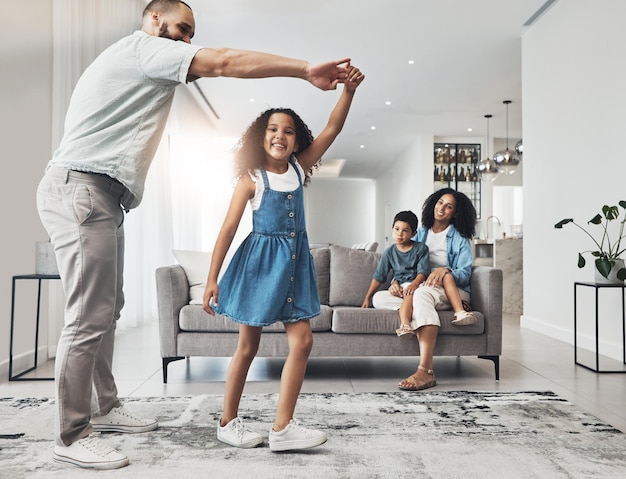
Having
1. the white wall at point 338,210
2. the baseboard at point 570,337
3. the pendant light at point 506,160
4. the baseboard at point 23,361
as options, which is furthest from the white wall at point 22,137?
the white wall at point 338,210

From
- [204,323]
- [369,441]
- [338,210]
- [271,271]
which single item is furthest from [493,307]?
[338,210]

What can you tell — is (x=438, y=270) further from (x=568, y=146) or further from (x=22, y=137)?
(x=22, y=137)

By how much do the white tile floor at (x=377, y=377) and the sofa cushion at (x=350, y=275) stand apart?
0.41 metres

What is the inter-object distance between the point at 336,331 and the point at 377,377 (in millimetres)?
359

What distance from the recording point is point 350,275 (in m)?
3.47

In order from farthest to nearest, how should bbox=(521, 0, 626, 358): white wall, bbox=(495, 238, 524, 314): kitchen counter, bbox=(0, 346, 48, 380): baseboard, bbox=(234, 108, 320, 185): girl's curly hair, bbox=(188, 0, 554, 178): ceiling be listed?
1. bbox=(495, 238, 524, 314): kitchen counter
2. bbox=(188, 0, 554, 178): ceiling
3. bbox=(521, 0, 626, 358): white wall
4. bbox=(0, 346, 48, 380): baseboard
5. bbox=(234, 108, 320, 185): girl's curly hair

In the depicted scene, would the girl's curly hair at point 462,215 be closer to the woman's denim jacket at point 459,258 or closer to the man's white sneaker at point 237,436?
the woman's denim jacket at point 459,258

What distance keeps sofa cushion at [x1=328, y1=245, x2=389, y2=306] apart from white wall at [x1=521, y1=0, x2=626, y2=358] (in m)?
1.75

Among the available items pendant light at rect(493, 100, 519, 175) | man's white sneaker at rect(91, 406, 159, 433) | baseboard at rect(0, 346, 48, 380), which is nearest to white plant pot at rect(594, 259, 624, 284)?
man's white sneaker at rect(91, 406, 159, 433)

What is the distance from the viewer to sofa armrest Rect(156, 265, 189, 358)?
2928 mm

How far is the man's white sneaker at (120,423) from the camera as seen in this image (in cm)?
199

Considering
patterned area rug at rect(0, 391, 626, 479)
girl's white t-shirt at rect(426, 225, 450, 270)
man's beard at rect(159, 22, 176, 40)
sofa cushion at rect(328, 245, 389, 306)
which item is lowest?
patterned area rug at rect(0, 391, 626, 479)

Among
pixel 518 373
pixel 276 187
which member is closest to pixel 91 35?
pixel 276 187

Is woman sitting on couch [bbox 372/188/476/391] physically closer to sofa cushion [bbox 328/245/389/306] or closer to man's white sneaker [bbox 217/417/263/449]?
sofa cushion [bbox 328/245/389/306]
